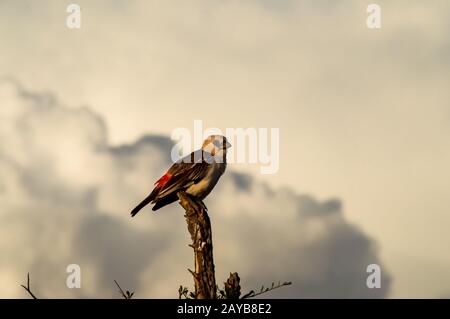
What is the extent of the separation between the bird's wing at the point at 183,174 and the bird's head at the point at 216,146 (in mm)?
234

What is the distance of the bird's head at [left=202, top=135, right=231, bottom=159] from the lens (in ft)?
39.4

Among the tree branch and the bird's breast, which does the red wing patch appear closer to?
the bird's breast

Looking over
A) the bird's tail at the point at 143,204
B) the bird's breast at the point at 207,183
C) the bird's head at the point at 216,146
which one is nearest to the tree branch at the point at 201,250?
the bird's breast at the point at 207,183

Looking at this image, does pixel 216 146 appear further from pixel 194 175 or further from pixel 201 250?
pixel 201 250

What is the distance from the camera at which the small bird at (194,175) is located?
37.8ft

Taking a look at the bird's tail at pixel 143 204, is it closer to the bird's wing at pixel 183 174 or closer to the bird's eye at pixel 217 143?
the bird's wing at pixel 183 174

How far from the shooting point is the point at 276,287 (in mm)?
8367

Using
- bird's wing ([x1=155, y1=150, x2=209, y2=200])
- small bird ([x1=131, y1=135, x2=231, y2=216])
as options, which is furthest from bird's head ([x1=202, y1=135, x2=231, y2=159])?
bird's wing ([x1=155, y1=150, x2=209, y2=200])

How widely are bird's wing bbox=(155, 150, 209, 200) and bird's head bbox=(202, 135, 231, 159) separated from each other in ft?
0.77
